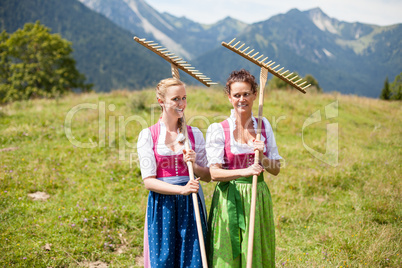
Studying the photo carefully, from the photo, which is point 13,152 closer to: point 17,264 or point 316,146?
point 17,264

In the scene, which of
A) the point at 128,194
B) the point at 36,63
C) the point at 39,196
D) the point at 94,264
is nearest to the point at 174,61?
the point at 94,264

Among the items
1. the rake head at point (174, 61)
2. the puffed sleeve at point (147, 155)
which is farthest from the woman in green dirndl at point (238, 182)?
the puffed sleeve at point (147, 155)

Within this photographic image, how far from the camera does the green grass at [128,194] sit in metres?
3.82

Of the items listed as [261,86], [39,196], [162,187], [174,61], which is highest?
[174,61]

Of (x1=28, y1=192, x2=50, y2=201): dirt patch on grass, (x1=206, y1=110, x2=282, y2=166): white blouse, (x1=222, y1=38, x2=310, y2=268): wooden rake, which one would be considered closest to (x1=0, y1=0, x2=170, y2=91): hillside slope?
(x1=28, y1=192, x2=50, y2=201): dirt patch on grass

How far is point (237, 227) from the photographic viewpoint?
2549 mm

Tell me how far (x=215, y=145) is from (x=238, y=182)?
0.36 meters

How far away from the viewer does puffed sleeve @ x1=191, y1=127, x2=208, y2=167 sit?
2680 millimetres

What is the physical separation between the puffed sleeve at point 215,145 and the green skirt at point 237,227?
24cm

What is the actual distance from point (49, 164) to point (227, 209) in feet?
15.3

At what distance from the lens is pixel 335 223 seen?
4715mm

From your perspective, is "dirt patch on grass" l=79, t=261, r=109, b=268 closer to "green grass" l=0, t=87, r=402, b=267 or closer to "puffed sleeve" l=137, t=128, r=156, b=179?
"green grass" l=0, t=87, r=402, b=267

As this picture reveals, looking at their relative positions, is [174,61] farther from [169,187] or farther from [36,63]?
[36,63]

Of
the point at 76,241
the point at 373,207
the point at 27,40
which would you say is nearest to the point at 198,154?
the point at 76,241
